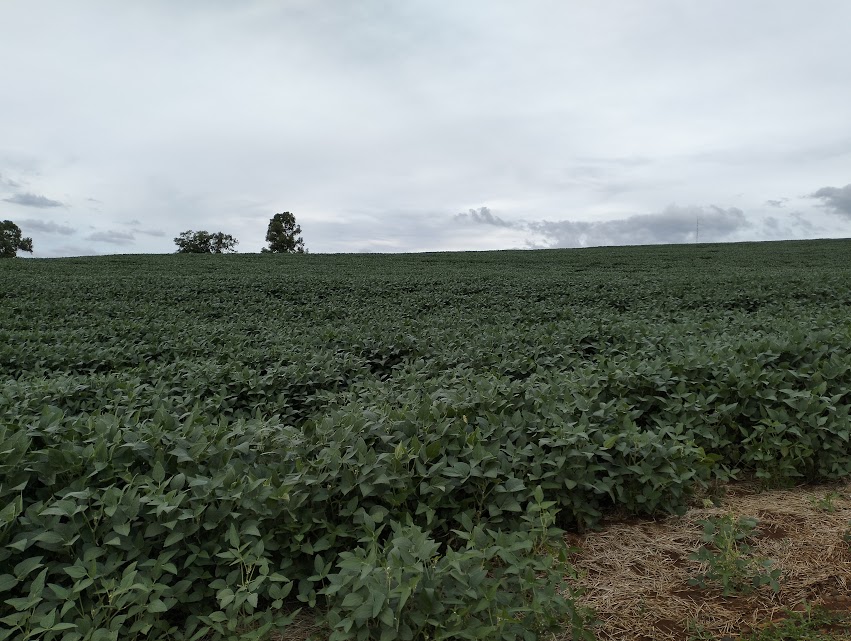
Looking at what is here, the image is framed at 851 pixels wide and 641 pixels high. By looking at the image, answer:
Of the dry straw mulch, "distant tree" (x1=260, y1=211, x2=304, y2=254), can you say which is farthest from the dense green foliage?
"distant tree" (x1=260, y1=211, x2=304, y2=254)

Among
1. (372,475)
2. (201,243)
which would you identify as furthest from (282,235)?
(372,475)

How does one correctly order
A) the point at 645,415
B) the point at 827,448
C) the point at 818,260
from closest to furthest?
the point at 827,448 < the point at 645,415 < the point at 818,260

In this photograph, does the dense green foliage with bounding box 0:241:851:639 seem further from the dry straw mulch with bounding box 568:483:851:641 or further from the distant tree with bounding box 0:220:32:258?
the distant tree with bounding box 0:220:32:258

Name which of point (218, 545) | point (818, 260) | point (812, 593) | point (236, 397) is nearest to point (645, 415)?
point (812, 593)

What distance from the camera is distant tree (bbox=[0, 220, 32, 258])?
59.8m

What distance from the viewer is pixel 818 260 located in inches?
1134

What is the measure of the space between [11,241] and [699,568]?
7971 centimetres

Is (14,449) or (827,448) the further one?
(827,448)

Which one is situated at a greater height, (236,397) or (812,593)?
(236,397)

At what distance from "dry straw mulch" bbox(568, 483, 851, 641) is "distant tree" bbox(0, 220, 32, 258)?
2923 inches

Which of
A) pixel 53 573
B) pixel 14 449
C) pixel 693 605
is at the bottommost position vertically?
pixel 693 605

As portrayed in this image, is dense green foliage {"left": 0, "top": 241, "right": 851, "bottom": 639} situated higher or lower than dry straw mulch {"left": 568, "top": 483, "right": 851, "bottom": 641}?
higher

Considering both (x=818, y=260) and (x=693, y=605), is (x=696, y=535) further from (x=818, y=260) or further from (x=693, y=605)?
(x=818, y=260)

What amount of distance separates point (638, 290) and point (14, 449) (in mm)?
13990
